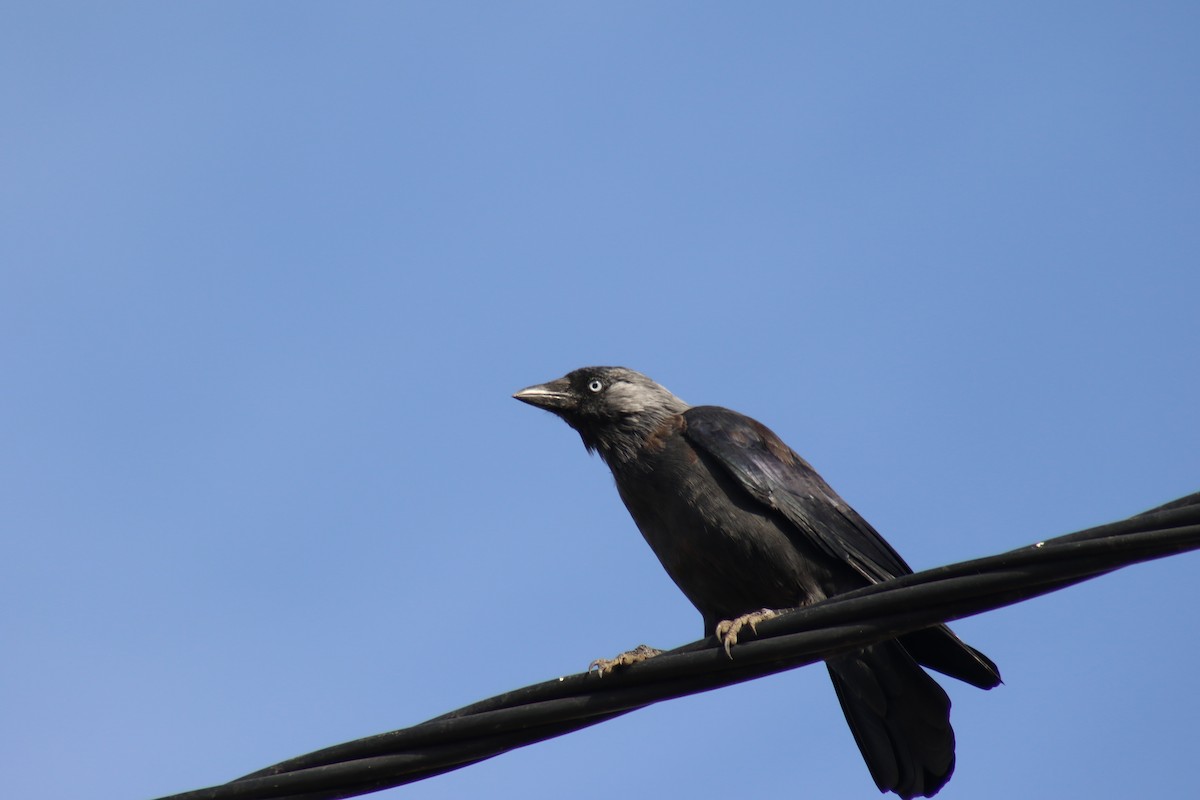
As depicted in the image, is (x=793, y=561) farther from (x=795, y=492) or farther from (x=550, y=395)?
(x=550, y=395)

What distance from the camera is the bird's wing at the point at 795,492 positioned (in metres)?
6.07

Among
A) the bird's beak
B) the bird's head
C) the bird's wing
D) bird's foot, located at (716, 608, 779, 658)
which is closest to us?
bird's foot, located at (716, 608, 779, 658)

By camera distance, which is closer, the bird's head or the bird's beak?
the bird's head

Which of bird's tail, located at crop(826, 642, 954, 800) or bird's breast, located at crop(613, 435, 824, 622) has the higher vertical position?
bird's breast, located at crop(613, 435, 824, 622)

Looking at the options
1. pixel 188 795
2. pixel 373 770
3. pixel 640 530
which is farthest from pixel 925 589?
pixel 640 530

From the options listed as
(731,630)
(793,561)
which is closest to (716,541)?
(793,561)

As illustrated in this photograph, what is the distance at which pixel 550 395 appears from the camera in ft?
25.8

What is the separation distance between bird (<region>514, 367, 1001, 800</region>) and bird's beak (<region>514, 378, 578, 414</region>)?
1.25 m

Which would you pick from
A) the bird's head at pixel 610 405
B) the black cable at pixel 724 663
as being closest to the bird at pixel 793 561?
the bird's head at pixel 610 405

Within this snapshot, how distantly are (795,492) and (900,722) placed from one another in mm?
1142

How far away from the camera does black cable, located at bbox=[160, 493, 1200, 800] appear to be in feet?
11.1

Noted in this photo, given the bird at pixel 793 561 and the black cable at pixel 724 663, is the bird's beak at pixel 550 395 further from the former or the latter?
the black cable at pixel 724 663

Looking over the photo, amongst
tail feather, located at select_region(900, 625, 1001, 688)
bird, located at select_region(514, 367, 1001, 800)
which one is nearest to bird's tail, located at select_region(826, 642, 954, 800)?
bird, located at select_region(514, 367, 1001, 800)

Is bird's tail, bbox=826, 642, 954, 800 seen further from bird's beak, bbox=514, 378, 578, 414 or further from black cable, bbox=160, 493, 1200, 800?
bird's beak, bbox=514, 378, 578, 414
